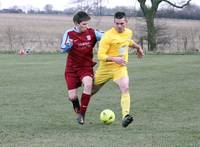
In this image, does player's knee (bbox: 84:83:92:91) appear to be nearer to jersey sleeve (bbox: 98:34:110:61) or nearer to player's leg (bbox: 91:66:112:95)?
player's leg (bbox: 91:66:112:95)

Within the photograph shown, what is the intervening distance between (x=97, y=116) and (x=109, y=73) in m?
1.42

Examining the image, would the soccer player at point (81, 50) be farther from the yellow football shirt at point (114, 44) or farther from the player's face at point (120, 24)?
the player's face at point (120, 24)

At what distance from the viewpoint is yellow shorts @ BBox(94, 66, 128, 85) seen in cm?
941

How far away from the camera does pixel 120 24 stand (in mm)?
9219

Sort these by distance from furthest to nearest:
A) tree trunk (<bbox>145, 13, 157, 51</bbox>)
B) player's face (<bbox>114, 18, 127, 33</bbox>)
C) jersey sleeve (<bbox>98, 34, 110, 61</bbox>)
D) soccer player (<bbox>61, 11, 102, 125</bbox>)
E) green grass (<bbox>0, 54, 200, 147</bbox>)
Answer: tree trunk (<bbox>145, 13, 157, 51</bbox>) → soccer player (<bbox>61, 11, 102, 125</bbox>) → jersey sleeve (<bbox>98, 34, 110, 61</bbox>) → player's face (<bbox>114, 18, 127, 33</bbox>) → green grass (<bbox>0, 54, 200, 147</bbox>)

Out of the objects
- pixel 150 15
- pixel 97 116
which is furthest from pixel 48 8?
pixel 97 116

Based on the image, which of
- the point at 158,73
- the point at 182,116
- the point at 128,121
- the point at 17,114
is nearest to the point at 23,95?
the point at 17,114

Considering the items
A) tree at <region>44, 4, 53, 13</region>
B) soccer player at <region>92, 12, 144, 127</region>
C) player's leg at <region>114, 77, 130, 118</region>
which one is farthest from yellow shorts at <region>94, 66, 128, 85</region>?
tree at <region>44, 4, 53, 13</region>

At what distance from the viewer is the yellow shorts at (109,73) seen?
30.9 feet

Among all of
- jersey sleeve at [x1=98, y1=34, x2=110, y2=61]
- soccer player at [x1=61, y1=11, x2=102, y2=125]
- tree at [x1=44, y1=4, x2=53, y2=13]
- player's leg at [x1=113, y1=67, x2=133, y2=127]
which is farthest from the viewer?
tree at [x1=44, y1=4, x2=53, y2=13]

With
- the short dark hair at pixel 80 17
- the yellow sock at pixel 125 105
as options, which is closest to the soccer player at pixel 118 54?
the yellow sock at pixel 125 105

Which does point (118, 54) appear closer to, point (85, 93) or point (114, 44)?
point (114, 44)

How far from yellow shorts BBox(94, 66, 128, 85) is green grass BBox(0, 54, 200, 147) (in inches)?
30.1

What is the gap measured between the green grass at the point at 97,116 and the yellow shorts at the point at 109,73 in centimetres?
77
